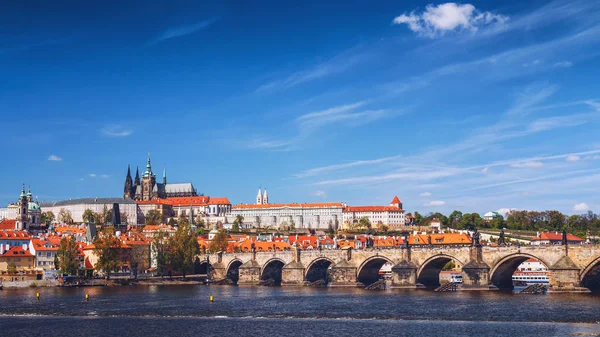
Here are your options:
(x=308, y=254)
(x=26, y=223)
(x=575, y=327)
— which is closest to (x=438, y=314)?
(x=575, y=327)

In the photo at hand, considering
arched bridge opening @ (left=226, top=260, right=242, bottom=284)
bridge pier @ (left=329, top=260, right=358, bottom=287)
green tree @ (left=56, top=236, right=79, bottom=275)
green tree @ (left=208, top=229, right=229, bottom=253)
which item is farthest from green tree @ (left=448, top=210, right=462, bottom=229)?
green tree @ (left=56, top=236, right=79, bottom=275)

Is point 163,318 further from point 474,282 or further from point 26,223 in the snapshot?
point 26,223

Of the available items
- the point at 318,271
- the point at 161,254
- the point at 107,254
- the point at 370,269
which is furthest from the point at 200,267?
the point at 370,269

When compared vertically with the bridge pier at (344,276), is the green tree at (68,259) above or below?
above

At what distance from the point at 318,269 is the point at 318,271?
0.34 meters

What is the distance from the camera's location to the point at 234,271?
98.5 metres

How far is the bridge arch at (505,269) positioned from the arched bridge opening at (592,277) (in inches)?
161

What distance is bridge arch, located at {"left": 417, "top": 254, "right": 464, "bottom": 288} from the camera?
7388 centimetres

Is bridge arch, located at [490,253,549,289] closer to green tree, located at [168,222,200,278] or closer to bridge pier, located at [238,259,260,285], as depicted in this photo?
bridge pier, located at [238,259,260,285]

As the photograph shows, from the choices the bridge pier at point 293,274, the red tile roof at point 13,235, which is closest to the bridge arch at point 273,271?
the bridge pier at point 293,274

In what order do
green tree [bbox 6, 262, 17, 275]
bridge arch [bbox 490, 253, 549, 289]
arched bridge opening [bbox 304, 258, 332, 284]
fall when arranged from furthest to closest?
green tree [bbox 6, 262, 17, 275] < arched bridge opening [bbox 304, 258, 332, 284] < bridge arch [bbox 490, 253, 549, 289]

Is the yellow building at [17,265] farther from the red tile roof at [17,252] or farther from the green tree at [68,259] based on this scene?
the green tree at [68,259]

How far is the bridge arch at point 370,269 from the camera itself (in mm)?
80125

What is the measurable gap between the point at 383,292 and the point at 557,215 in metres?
104
